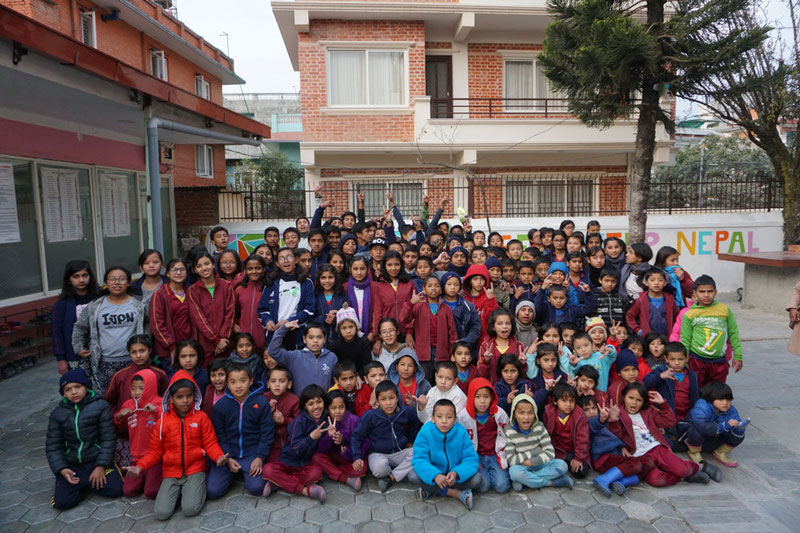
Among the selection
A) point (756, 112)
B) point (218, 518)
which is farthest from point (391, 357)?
point (756, 112)

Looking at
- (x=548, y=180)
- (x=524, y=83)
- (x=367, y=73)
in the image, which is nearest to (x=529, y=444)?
(x=548, y=180)

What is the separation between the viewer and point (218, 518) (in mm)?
3268

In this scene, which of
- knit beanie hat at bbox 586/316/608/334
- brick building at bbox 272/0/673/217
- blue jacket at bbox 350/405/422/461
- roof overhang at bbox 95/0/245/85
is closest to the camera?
blue jacket at bbox 350/405/422/461

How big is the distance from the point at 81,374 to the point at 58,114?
452 centimetres

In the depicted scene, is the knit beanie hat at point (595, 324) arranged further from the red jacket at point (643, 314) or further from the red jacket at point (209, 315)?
the red jacket at point (209, 315)

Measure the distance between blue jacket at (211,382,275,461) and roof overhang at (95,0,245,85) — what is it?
10488mm

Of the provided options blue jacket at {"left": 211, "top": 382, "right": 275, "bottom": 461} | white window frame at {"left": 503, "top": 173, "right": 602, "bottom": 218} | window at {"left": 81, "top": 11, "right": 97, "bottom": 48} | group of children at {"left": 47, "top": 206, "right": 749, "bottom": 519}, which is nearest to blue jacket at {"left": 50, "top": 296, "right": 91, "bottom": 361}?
group of children at {"left": 47, "top": 206, "right": 749, "bottom": 519}

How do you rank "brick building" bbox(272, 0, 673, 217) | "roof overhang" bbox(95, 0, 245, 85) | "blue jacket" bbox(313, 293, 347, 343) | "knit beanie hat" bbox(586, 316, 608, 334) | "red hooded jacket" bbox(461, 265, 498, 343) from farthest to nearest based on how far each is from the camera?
"brick building" bbox(272, 0, 673, 217) → "roof overhang" bbox(95, 0, 245, 85) → "red hooded jacket" bbox(461, 265, 498, 343) → "blue jacket" bbox(313, 293, 347, 343) → "knit beanie hat" bbox(586, 316, 608, 334)

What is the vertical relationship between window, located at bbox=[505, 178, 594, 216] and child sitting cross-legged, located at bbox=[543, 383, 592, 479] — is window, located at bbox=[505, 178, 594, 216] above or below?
above

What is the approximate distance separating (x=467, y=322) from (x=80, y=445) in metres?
3.06

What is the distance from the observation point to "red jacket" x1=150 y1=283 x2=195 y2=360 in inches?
163

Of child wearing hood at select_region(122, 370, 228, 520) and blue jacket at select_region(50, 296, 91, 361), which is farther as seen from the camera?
blue jacket at select_region(50, 296, 91, 361)

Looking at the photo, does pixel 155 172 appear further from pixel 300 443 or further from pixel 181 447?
pixel 300 443

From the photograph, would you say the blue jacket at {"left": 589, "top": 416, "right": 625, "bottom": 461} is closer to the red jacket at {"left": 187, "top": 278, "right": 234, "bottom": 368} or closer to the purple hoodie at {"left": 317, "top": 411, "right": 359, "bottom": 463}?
the purple hoodie at {"left": 317, "top": 411, "right": 359, "bottom": 463}
